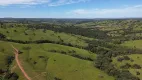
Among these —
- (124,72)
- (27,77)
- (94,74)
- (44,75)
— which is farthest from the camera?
(124,72)

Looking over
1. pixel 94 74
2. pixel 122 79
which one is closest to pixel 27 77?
pixel 94 74

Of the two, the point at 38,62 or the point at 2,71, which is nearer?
the point at 2,71

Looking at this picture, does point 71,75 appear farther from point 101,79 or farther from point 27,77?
point 27,77

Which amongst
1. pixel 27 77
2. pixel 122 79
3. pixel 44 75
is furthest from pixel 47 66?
pixel 122 79

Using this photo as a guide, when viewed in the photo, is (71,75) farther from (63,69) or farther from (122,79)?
(122,79)

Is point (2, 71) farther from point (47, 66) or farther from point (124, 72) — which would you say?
point (124, 72)

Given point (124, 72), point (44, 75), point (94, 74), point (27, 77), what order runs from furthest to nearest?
point (124, 72) < point (94, 74) < point (44, 75) < point (27, 77)

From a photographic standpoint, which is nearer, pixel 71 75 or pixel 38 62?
pixel 71 75

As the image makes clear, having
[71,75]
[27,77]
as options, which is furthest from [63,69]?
[27,77]
